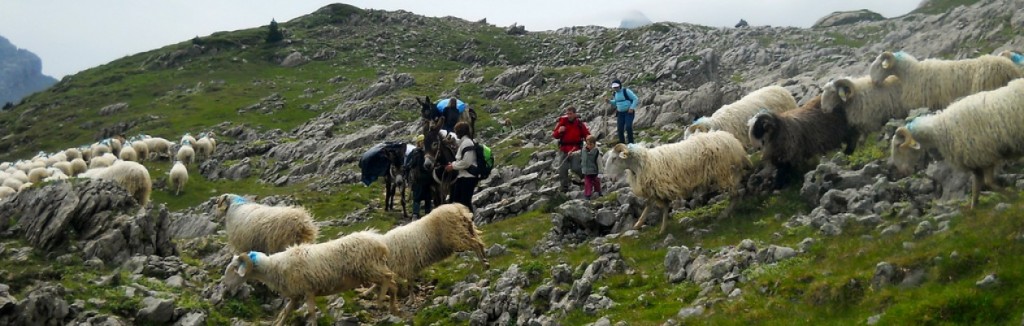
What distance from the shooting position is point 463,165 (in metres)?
18.9

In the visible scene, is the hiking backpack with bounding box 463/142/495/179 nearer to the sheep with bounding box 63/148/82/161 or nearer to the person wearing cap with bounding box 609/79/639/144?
the person wearing cap with bounding box 609/79/639/144

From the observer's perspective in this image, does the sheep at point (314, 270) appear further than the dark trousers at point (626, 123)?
No

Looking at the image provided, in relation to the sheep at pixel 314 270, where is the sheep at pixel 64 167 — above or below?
below

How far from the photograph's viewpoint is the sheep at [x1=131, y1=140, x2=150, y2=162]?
48.4 m

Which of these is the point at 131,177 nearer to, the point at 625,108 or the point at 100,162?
the point at 100,162

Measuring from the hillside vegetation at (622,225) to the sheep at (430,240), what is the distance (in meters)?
0.62

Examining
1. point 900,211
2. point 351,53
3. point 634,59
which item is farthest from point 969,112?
point 351,53

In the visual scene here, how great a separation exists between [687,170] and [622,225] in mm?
1884

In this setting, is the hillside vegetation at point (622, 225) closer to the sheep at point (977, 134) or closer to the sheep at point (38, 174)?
the sheep at point (977, 134)

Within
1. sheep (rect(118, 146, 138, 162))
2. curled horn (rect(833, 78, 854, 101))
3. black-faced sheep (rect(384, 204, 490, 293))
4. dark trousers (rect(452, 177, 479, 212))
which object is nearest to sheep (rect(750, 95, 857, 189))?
curled horn (rect(833, 78, 854, 101))

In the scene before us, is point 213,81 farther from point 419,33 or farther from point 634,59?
point 634,59

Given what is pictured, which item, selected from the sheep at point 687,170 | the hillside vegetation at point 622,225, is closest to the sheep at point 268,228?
the hillside vegetation at point 622,225

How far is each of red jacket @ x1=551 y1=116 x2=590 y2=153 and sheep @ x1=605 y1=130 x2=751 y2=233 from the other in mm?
Answer: 5175

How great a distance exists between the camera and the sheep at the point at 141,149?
159 feet
